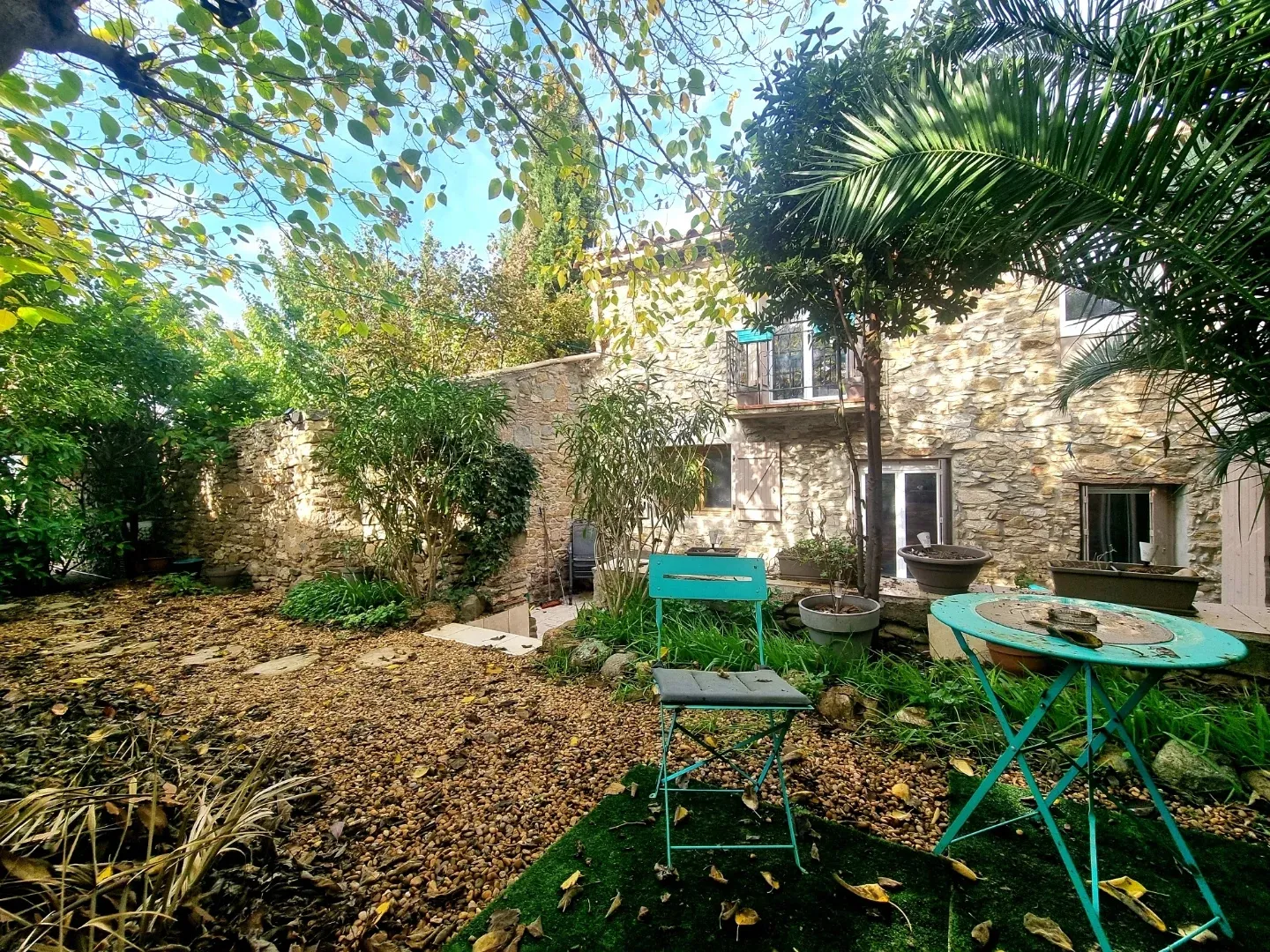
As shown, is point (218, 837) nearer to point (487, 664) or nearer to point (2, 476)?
point (487, 664)

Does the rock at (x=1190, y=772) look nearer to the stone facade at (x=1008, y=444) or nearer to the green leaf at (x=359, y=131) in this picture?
the green leaf at (x=359, y=131)

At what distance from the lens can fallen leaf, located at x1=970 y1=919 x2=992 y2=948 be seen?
1.33 metres

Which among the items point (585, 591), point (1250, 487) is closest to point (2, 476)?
point (585, 591)


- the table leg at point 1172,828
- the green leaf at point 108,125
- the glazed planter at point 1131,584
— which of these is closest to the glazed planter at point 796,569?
the glazed planter at point 1131,584

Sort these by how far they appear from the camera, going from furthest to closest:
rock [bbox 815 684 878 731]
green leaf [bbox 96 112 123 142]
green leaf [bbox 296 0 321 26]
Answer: rock [bbox 815 684 878 731] → green leaf [bbox 96 112 123 142] → green leaf [bbox 296 0 321 26]

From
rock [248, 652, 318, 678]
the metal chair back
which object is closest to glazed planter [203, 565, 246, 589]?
rock [248, 652, 318, 678]

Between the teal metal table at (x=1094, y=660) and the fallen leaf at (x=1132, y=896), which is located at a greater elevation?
the teal metal table at (x=1094, y=660)

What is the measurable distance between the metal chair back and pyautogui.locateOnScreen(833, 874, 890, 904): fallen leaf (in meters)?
1.07

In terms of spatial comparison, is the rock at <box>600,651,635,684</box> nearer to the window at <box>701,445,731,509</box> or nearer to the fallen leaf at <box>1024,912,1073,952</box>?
the fallen leaf at <box>1024,912,1073,952</box>

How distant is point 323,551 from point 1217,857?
6.87 m

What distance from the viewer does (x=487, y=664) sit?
349 cm

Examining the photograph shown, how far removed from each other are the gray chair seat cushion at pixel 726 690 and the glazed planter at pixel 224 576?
265 inches

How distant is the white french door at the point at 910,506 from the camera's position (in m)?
6.52

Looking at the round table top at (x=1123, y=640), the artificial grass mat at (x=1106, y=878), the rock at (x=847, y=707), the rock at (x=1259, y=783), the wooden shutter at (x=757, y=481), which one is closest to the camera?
the round table top at (x=1123, y=640)
